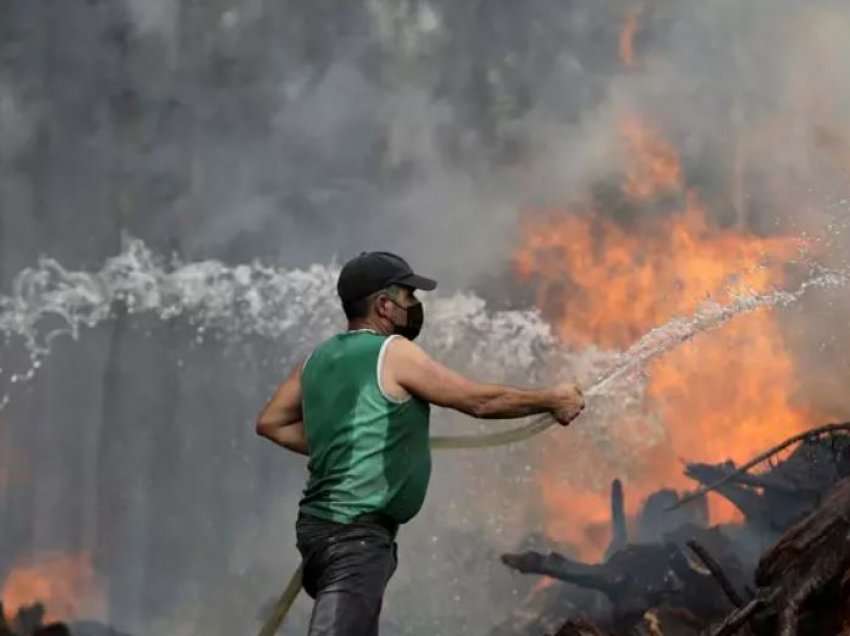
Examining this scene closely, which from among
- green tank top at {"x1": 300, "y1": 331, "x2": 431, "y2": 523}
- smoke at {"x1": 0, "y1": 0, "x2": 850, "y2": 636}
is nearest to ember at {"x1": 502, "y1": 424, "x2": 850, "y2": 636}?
green tank top at {"x1": 300, "y1": 331, "x2": 431, "y2": 523}

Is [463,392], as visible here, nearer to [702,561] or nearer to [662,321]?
[702,561]

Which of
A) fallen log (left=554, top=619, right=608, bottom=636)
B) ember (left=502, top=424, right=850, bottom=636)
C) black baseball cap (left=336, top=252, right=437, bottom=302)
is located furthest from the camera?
ember (left=502, top=424, right=850, bottom=636)

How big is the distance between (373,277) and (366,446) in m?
0.59

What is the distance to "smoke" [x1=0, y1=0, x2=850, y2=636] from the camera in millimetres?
14062

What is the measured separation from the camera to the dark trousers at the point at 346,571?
3.48 m

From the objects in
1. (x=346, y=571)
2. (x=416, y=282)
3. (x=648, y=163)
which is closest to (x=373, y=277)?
(x=416, y=282)

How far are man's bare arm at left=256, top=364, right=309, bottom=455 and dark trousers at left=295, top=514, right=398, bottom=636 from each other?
516 millimetres

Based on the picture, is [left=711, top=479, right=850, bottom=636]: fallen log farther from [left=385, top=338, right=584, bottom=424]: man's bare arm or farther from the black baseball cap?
the black baseball cap

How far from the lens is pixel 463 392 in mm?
3545

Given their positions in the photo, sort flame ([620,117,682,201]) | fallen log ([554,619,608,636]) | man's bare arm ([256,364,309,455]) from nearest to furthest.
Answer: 1. man's bare arm ([256,364,309,455])
2. fallen log ([554,619,608,636])
3. flame ([620,117,682,201])

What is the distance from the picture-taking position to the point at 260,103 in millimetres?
16531

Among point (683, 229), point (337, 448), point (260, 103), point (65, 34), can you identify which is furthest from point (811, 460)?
point (65, 34)

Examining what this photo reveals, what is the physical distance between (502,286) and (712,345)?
9.94ft

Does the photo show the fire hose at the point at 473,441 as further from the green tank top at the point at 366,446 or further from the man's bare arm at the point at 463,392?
the green tank top at the point at 366,446
